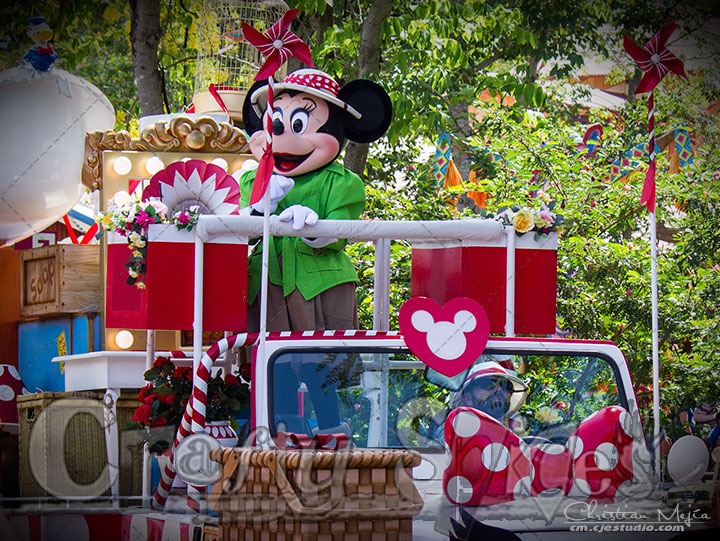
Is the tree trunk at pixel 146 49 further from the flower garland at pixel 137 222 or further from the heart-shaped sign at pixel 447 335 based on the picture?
the heart-shaped sign at pixel 447 335

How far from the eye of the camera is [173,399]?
427cm

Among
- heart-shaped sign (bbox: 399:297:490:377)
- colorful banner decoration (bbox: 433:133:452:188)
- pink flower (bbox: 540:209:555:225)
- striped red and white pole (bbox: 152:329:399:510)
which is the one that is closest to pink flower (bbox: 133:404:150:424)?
striped red and white pole (bbox: 152:329:399:510)

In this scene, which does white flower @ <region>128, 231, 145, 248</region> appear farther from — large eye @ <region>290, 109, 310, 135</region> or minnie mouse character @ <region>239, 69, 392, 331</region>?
large eye @ <region>290, 109, 310, 135</region>

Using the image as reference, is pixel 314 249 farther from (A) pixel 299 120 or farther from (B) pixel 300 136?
(A) pixel 299 120

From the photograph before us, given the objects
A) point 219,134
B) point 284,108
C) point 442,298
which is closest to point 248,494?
point 442,298

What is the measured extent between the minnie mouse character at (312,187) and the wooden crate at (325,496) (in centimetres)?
176

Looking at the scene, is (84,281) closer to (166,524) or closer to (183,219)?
(183,219)

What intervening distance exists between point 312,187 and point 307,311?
2.21 feet

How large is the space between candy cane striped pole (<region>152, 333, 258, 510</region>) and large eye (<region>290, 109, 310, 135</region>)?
1.43m

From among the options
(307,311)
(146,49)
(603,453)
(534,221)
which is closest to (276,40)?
(307,311)

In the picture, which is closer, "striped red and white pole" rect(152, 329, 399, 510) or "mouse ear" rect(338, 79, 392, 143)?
"striped red and white pole" rect(152, 329, 399, 510)

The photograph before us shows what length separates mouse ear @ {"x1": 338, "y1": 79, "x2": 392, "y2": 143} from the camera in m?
5.10

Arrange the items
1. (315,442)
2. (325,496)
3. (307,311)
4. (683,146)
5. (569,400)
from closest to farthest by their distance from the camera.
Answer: (325,496) < (315,442) < (569,400) < (307,311) < (683,146)

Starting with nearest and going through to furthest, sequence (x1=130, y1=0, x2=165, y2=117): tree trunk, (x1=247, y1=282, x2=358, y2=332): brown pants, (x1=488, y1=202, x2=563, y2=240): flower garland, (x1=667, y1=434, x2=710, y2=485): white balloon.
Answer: (x1=667, y1=434, x2=710, y2=485): white balloon < (x1=488, y1=202, x2=563, y2=240): flower garland < (x1=247, y1=282, x2=358, y2=332): brown pants < (x1=130, y1=0, x2=165, y2=117): tree trunk
